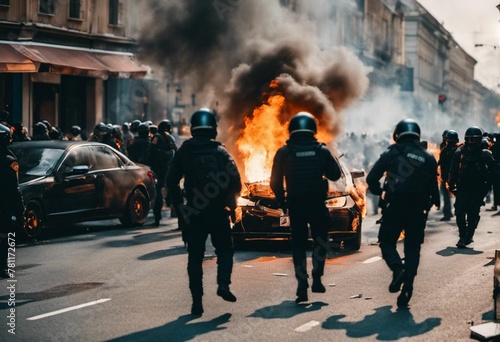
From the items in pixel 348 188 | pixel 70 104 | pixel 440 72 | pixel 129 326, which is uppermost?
pixel 440 72

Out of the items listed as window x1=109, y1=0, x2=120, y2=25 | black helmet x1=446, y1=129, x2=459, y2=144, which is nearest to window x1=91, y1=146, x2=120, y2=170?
black helmet x1=446, y1=129, x2=459, y2=144

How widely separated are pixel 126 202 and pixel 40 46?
37.8ft

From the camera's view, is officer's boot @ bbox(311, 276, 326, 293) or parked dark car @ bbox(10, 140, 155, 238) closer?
officer's boot @ bbox(311, 276, 326, 293)

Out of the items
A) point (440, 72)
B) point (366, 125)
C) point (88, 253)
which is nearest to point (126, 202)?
point (88, 253)

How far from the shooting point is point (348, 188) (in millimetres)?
13203

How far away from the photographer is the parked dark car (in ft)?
46.0

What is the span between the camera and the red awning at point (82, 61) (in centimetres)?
2523

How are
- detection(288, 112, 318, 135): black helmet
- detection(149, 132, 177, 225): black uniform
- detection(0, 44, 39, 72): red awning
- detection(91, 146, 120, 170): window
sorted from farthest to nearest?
detection(0, 44, 39, 72): red awning < detection(149, 132, 177, 225): black uniform < detection(91, 146, 120, 170): window < detection(288, 112, 318, 135): black helmet

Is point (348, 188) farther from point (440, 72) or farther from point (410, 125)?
point (440, 72)

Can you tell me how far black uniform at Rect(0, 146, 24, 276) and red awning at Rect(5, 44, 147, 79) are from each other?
46.8 ft

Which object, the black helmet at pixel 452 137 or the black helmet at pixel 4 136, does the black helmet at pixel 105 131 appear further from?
the black helmet at pixel 4 136

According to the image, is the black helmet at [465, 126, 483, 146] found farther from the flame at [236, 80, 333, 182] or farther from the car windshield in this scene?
the car windshield

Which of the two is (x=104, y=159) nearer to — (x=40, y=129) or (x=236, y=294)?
(x=40, y=129)

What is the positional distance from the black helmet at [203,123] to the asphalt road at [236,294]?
155cm
